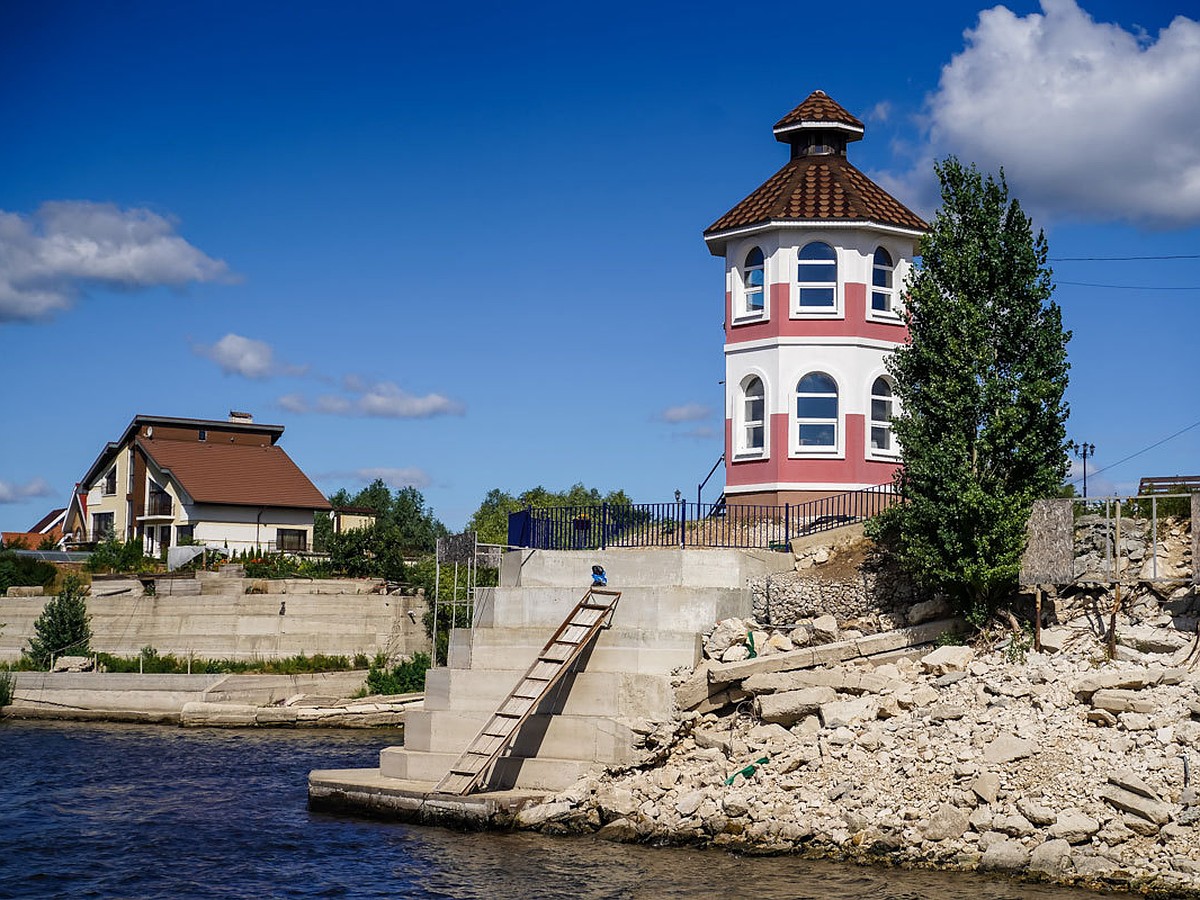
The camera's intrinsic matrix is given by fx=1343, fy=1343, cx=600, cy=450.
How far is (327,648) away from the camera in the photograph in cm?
5175

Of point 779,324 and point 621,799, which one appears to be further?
point 779,324

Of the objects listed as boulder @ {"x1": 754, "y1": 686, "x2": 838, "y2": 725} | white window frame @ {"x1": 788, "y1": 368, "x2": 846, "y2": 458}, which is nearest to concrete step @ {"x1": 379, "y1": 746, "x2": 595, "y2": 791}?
boulder @ {"x1": 754, "y1": 686, "x2": 838, "y2": 725}

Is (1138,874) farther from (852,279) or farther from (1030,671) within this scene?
(852,279)

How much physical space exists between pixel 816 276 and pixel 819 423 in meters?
3.89

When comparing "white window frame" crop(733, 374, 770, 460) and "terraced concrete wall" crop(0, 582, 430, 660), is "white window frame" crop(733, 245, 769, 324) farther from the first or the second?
"terraced concrete wall" crop(0, 582, 430, 660)

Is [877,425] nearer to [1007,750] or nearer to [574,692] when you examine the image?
[574,692]

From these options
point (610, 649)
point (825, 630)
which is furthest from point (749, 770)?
point (610, 649)

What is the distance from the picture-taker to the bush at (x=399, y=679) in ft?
161

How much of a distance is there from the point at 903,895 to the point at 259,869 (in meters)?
10.9

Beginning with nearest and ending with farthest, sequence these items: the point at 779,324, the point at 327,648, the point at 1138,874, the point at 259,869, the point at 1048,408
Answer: the point at 1138,874
the point at 259,869
the point at 1048,408
the point at 779,324
the point at 327,648

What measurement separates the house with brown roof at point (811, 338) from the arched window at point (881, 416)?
0.12 ft

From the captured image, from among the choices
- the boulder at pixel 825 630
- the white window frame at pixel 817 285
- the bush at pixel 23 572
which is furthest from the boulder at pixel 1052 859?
the bush at pixel 23 572

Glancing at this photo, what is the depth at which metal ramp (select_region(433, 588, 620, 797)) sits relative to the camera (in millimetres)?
26562

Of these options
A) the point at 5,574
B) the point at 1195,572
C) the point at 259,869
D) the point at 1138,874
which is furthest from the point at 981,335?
the point at 5,574
